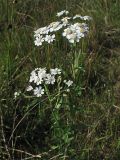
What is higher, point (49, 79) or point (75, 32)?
point (75, 32)

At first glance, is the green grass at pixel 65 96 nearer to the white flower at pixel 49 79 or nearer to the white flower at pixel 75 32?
the white flower at pixel 49 79

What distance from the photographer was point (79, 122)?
2.43 metres

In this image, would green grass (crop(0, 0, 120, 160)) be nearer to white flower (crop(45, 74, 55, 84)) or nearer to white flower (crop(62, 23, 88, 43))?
white flower (crop(45, 74, 55, 84))

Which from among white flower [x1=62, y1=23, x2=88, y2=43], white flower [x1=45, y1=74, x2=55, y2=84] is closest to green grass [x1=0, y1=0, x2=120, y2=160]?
white flower [x1=45, y1=74, x2=55, y2=84]

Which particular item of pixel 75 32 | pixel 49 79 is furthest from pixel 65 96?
pixel 75 32

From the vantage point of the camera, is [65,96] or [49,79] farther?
[65,96]

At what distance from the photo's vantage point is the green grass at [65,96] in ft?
7.65

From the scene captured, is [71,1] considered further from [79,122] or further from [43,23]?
[79,122]

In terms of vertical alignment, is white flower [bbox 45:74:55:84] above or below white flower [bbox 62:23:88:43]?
below

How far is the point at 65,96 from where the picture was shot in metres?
2.40

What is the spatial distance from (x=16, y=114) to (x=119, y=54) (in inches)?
35.6

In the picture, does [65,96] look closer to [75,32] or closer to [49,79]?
[49,79]

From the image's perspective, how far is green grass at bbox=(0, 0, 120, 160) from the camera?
2332 mm

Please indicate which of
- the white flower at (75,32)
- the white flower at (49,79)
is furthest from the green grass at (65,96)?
the white flower at (75,32)
